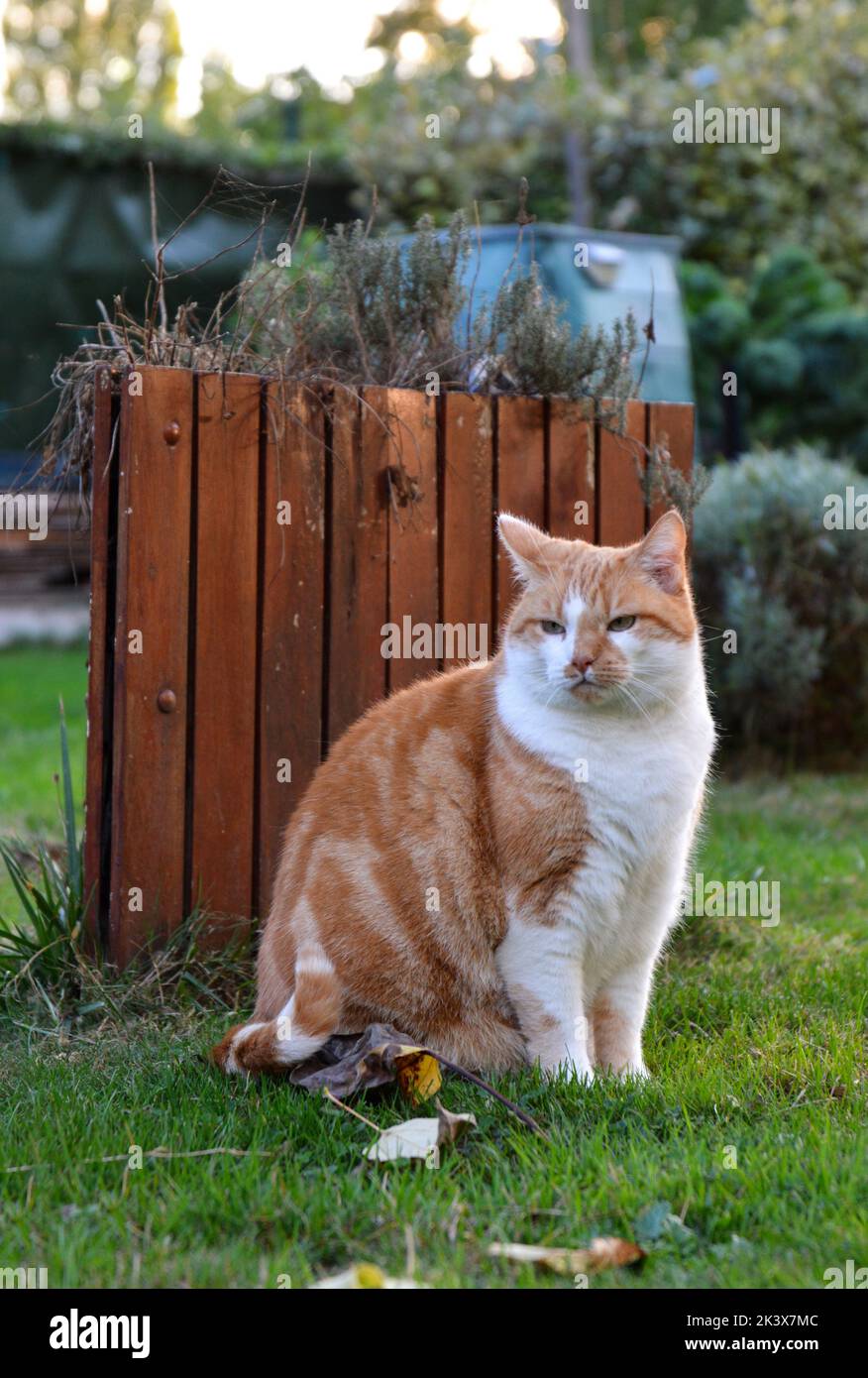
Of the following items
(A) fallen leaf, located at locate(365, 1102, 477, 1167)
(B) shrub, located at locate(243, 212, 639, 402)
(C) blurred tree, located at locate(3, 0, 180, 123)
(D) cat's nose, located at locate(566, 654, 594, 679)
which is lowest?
(A) fallen leaf, located at locate(365, 1102, 477, 1167)

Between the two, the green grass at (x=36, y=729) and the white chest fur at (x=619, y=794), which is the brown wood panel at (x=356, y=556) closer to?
the white chest fur at (x=619, y=794)

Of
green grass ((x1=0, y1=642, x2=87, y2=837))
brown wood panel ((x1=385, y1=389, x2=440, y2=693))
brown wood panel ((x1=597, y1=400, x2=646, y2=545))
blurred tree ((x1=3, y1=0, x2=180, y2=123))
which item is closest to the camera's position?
brown wood panel ((x1=385, y1=389, x2=440, y2=693))

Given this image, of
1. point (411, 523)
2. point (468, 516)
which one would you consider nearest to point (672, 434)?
point (468, 516)

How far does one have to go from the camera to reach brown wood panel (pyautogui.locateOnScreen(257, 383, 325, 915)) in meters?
3.97

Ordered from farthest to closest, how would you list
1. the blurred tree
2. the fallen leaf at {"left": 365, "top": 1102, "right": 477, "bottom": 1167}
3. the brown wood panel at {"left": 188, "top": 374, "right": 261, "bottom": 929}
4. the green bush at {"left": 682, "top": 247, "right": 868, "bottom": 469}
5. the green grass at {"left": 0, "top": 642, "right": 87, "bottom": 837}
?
the blurred tree → the green bush at {"left": 682, "top": 247, "right": 868, "bottom": 469} → the green grass at {"left": 0, "top": 642, "right": 87, "bottom": 837} → the brown wood panel at {"left": 188, "top": 374, "right": 261, "bottom": 929} → the fallen leaf at {"left": 365, "top": 1102, "right": 477, "bottom": 1167}

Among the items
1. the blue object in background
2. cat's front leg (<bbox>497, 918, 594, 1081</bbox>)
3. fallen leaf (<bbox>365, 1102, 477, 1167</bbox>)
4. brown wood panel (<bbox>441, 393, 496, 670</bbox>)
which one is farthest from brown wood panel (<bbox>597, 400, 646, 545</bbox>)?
the blue object in background

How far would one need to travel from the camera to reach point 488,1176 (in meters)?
2.72

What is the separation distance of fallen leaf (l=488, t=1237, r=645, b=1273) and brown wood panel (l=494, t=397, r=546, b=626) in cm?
231

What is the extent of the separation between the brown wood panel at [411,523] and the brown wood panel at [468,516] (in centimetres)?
4

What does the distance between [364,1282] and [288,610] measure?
85.5 inches

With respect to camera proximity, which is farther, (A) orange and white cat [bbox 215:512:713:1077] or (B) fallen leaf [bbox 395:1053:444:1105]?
(A) orange and white cat [bbox 215:512:713:1077]

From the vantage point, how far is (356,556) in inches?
162

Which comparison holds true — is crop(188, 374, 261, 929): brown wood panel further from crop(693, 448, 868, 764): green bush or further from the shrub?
crop(693, 448, 868, 764): green bush

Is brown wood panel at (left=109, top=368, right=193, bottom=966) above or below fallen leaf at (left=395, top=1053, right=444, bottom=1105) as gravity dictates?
above
